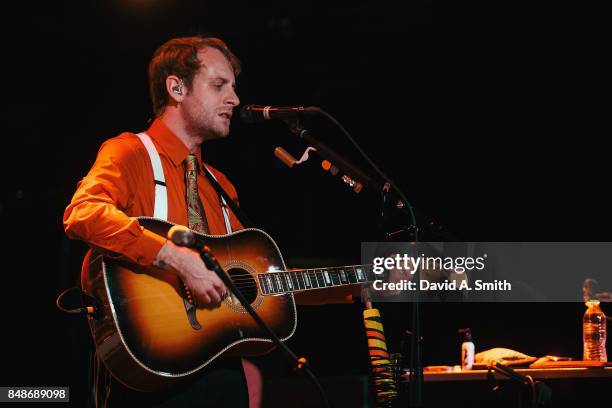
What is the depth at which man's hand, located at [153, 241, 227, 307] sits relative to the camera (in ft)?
8.75

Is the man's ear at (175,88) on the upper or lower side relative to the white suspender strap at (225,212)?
upper

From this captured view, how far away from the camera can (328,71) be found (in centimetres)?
572

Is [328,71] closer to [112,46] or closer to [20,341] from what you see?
[112,46]

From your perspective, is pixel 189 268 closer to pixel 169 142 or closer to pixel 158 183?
pixel 158 183

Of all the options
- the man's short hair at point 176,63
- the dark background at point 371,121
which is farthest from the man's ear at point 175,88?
the dark background at point 371,121

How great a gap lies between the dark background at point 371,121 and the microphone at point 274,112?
6.78 ft

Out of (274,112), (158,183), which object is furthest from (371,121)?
(158,183)

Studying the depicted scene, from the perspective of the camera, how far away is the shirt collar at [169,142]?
3.17 m

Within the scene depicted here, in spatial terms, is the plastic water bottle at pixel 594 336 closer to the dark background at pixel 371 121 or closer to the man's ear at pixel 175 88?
the dark background at pixel 371 121

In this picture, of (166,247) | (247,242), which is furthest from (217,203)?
(166,247)

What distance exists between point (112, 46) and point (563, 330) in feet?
12.9

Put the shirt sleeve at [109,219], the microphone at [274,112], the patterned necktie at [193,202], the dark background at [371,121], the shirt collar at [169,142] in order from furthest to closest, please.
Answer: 1. the dark background at [371,121]
2. the shirt collar at [169,142]
3. the patterned necktie at [193,202]
4. the microphone at [274,112]
5. the shirt sleeve at [109,219]

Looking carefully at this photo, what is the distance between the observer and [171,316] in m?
2.73

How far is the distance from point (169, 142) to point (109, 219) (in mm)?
705
